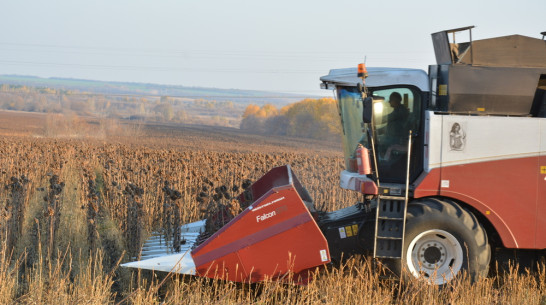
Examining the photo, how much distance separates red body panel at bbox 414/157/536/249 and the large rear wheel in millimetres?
170

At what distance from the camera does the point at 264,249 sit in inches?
217

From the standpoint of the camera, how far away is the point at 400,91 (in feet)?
19.7

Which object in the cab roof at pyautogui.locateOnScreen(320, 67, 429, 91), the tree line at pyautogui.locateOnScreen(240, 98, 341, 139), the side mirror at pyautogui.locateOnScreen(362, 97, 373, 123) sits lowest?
the tree line at pyautogui.locateOnScreen(240, 98, 341, 139)

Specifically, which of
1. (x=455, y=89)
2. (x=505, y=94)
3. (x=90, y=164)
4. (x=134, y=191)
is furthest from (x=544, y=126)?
(x=90, y=164)

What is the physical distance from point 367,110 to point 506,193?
1.50 metres

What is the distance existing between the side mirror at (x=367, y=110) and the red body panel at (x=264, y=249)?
3.10 feet

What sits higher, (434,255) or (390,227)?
(390,227)

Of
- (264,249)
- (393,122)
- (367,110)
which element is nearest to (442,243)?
(393,122)

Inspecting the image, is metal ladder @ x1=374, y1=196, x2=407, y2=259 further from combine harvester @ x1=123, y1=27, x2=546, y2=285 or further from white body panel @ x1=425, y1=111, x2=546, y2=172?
white body panel @ x1=425, y1=111, x2=546, y2=172

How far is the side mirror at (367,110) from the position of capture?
560cm

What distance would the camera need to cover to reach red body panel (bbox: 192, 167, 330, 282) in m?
5.47

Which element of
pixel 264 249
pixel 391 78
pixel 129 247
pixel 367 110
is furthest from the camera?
pixel 129 247

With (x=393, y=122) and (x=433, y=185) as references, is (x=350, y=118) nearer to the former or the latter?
(x=393, y=122)

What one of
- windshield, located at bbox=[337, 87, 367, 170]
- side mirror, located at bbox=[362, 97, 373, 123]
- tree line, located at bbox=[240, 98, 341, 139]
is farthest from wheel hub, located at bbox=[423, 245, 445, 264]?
tree line, located at bbox=[240, 98, 341, 139]
